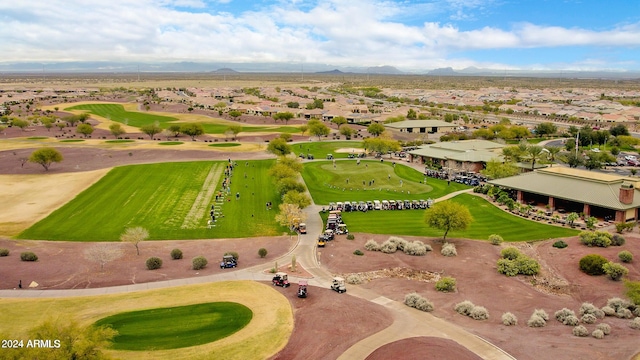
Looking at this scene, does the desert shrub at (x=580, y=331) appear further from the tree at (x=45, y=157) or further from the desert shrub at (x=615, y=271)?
the tree at (x=45, y=157)

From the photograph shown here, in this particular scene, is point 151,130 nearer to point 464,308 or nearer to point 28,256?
point 28,256

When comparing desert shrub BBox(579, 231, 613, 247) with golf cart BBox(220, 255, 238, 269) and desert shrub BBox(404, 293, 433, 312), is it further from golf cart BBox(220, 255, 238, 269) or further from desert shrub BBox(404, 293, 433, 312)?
golf cart BBox(220, 255, 238, 269)

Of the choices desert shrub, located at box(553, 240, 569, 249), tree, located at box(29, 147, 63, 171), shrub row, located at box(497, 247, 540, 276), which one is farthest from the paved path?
tree, located at box(29, 147, 63, 171)

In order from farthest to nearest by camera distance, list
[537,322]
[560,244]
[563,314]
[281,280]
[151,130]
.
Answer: [151,130]
[560,244]
[281,280]
[563,314]
[537,322]

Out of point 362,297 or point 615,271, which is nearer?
point 362,297

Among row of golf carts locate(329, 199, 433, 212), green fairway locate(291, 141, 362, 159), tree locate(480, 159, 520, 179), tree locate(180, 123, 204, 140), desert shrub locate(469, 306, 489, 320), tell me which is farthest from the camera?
tree locate(180, 123, 204, 140)

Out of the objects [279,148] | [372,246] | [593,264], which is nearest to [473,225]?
[372,246]
